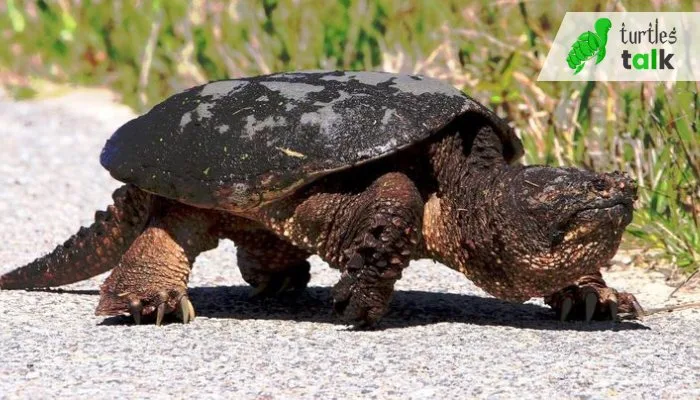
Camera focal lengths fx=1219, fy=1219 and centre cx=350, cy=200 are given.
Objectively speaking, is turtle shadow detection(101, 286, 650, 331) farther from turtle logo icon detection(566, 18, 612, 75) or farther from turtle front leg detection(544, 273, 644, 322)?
turtle logo icon detection(566, 18, 612, 75)

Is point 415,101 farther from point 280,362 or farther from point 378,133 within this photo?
point 280,362

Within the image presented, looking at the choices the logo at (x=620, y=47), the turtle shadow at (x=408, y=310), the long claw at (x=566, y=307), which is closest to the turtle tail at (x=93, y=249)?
the turtle shadow at (x=408, y=310)

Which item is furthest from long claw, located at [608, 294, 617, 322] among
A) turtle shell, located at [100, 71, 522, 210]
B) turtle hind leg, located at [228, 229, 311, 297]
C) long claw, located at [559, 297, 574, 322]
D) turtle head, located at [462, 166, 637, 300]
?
turtle hind leg, located at [228, 229, 311, 297]

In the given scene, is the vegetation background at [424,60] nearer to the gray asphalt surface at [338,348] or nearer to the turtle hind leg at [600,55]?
the turtle hind leg at [600,55]

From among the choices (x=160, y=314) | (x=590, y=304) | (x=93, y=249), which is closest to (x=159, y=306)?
(x=160, y=314)

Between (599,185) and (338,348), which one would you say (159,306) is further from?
(599,185)

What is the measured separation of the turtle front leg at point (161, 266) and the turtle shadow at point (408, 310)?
0.28ft

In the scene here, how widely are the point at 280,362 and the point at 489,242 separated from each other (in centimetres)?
75

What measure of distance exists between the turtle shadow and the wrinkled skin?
4.3 inches

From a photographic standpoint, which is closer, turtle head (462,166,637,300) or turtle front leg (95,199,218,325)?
turtle head (462,166,637,300)

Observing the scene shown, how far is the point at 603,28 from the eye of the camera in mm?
5207

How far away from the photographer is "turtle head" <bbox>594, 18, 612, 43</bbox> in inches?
204

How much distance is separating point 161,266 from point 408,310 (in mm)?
781

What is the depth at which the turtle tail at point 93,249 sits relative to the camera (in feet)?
12.9
